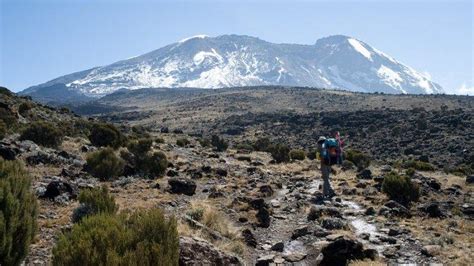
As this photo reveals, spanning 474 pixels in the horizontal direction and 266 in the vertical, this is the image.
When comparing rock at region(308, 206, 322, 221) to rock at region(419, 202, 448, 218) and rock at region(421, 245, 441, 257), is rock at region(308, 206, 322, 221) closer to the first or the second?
rock at region(419, 202, 448, 218)

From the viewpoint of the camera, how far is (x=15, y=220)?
6.29 m

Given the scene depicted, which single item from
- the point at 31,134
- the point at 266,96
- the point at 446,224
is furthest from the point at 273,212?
the point at 266,96

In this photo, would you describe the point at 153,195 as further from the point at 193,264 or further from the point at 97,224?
the point at 97,224

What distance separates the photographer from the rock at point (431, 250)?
9473 mm

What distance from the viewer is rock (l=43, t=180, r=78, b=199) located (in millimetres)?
11500

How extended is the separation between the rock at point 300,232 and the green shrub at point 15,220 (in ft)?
21.0

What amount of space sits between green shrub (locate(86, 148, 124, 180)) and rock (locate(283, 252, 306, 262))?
9.40 metres

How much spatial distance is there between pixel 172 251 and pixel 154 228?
485 mm

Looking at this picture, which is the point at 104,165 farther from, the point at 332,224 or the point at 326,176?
the point at 332,224

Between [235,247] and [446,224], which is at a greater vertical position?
[235,247]

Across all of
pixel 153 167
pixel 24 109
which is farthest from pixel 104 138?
pixel 24 109

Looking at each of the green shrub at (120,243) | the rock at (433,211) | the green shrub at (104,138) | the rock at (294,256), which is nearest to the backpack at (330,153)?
the rock at (433,211)

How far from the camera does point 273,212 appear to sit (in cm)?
1441

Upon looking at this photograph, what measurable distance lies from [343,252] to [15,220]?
601cm
